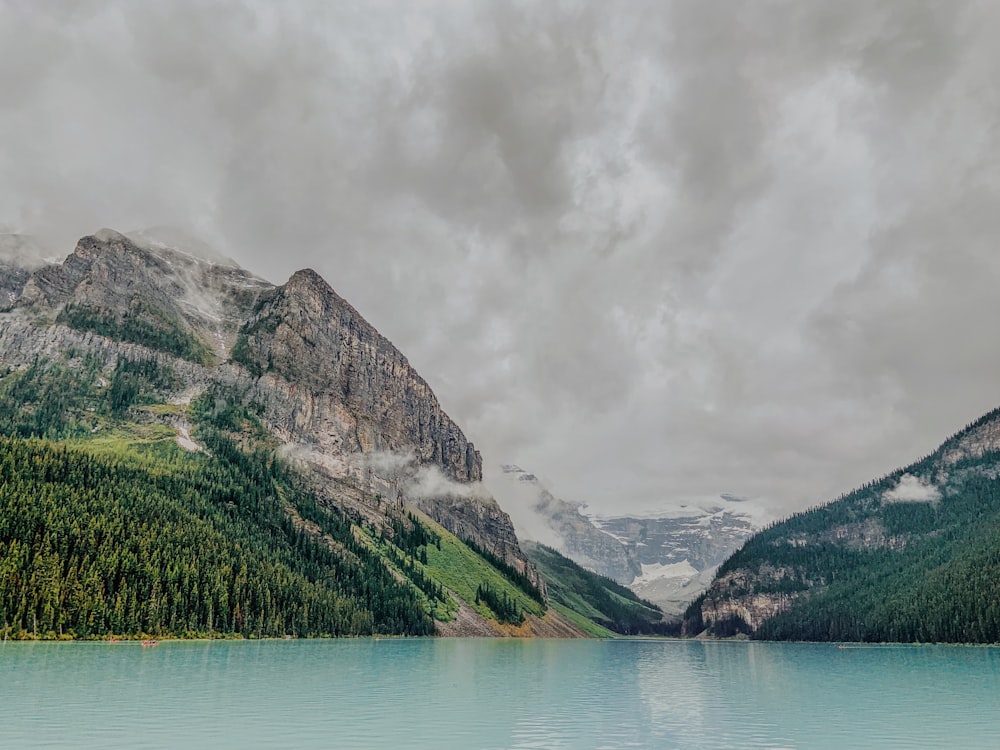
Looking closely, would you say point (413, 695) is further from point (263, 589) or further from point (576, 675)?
point (263, 589)

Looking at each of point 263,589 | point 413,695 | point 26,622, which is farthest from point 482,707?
point 263,589

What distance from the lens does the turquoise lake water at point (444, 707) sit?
4147 centimetres

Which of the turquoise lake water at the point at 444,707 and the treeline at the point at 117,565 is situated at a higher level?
the treeline at the point at 117,565

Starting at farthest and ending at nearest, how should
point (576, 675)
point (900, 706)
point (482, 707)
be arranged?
point (576, 675), point (900, 706), point (482, 707)

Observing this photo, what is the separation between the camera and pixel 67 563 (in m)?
135

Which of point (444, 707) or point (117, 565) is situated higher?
point (117, 565)

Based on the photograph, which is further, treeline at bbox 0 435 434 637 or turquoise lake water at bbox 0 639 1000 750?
treeline at bbox 0 435 434 637

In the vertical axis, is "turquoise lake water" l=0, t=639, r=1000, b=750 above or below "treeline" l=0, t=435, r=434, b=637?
below

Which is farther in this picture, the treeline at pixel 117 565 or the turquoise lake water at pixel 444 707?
the treeline at pixel 117 565

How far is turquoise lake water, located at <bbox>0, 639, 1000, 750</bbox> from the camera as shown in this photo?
41.5 m

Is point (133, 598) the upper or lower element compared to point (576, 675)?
upper

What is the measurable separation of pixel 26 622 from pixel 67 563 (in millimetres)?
16581

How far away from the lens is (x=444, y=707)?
2213 inches

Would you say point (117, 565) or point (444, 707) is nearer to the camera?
point (444, 707)
